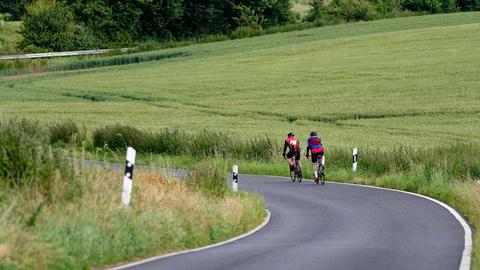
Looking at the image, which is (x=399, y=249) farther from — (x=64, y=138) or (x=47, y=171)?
(x=64, y=138)

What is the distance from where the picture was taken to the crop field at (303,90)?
42.1m

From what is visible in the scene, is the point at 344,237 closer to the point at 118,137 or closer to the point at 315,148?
the point at 315,148

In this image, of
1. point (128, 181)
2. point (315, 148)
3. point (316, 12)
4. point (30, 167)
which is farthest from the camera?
point (316, 12)

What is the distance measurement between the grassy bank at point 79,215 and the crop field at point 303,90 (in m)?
20.7

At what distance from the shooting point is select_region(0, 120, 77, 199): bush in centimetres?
1385

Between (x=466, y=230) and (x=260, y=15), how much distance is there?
86.4m

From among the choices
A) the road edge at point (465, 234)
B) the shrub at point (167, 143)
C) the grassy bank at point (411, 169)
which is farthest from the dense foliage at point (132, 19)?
the road edge at point (465, 234)

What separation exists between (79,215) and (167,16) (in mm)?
89749

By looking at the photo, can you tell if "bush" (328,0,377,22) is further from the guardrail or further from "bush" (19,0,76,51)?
"bush" (19,0,76,51)

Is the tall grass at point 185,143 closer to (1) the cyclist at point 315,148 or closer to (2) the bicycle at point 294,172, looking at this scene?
(2) the bicycle at point 294,172

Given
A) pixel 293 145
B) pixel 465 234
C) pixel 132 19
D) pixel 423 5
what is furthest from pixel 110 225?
pixel 423 5

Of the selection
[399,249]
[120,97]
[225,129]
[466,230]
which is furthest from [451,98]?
[399,249]

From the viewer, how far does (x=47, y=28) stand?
92.2 metres

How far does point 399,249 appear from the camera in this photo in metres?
14.8
